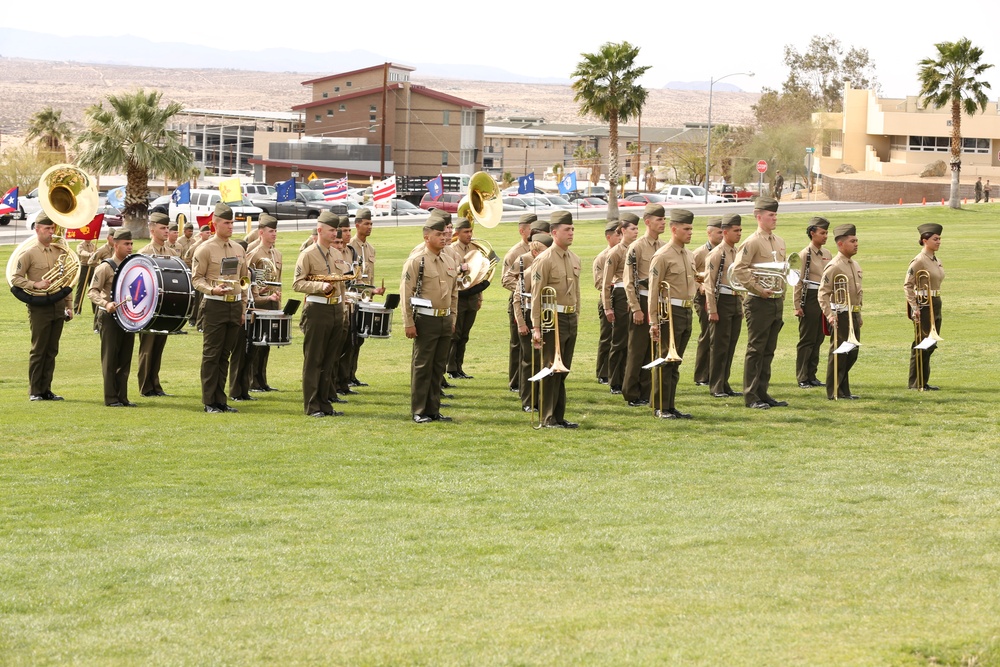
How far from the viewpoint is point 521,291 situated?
1419 centimetres

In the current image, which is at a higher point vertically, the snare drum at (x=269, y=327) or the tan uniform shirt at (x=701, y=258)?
the tan uniform shirt at (x=701, y=258)

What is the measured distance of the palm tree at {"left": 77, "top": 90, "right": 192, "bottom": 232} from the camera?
49656mm

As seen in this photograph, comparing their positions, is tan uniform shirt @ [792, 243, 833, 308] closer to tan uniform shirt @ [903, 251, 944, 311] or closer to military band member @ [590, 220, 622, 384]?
tan uniform shirt @ [903, 251, 944, 311]

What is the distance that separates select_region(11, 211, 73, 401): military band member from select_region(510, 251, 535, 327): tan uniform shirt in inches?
200

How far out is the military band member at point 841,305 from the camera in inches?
589

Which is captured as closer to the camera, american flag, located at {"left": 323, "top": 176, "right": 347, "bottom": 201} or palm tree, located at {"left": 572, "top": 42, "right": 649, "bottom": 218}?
american flag, located at {"left": 323, "top": 176, "right": 347, "bottom": 201}

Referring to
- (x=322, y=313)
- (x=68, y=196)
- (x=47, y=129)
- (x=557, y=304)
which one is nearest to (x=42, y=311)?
(x=68, y=196)

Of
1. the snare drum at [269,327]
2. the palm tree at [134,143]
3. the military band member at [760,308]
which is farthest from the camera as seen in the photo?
the palm tree at [134,143]

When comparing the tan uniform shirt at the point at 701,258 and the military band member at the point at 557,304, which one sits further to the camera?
the tan uniform shirt at the point at 701,258

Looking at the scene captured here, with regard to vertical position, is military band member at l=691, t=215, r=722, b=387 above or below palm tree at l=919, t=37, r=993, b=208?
below

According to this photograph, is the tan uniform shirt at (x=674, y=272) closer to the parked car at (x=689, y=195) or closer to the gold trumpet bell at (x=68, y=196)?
the gold trumpet bell at (x=68, y=196)

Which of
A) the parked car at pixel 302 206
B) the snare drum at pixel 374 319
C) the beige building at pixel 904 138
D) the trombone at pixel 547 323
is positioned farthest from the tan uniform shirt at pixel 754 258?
the beige building at pixel 904 138

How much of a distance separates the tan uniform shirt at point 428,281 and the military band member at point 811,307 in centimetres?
475

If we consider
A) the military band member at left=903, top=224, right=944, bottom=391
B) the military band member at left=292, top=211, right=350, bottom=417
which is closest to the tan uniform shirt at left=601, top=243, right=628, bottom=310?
the military band member at left=292, top=211, right=350, bottom=417
